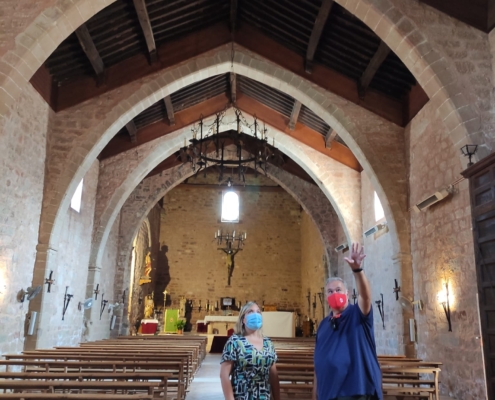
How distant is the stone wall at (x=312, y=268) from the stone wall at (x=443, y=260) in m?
6.68

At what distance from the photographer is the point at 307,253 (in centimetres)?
1991

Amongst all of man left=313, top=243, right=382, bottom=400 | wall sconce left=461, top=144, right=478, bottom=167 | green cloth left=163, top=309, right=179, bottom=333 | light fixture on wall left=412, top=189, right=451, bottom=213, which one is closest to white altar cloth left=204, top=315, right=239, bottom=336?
green cloth left=163, top=309, right=179, bottom=333

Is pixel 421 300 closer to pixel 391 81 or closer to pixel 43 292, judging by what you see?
pixel 391 81

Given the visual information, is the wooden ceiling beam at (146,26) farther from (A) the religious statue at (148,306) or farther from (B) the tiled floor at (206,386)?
(A) the religious statue at (148,306)

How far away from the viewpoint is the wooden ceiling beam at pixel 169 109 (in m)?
11.3

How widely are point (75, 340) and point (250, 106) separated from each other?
24.7ft

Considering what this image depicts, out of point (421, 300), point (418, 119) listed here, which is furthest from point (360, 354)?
point (418, 119)

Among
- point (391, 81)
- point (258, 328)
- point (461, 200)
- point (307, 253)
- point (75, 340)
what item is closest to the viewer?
point (258, 328)

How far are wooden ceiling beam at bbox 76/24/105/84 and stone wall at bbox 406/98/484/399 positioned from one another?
622cm

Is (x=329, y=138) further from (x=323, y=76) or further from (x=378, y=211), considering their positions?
(x=323, y=76)

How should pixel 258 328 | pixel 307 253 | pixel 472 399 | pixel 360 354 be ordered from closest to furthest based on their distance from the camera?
1. pixel 360 354
2. pixel 258 328
3. pixel 472 399
4. pixel 307 253

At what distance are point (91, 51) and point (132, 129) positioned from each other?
376 cm

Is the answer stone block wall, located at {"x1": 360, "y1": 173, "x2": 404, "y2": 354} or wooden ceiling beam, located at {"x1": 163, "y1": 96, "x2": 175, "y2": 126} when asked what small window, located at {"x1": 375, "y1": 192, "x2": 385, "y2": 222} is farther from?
wooden ceiling beam, located at {"x1": 163, "y1": 96, "x2": 175, "y2": 126}

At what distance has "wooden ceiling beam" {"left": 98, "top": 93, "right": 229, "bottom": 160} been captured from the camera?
12570mm
